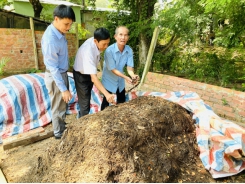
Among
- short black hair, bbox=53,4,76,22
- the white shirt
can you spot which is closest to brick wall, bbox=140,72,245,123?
the white shirt

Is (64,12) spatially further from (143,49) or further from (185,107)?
(143,49)

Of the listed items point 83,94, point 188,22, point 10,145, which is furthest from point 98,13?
point 10,145

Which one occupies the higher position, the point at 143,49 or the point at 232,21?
the point at 232,21

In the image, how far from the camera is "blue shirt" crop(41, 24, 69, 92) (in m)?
2.50

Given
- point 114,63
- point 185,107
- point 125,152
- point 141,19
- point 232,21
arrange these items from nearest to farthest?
point 125,152
point 185,107
point 114,63
point 232,21
point 141,19

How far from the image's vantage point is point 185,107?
2.81 m

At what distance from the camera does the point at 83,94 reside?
2.93 meters

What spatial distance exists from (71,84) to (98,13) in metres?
4.04

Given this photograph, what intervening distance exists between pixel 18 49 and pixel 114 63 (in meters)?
4.89

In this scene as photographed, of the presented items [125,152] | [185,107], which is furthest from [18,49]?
[125,152]

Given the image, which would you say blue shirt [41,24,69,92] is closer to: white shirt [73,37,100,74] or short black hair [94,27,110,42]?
white shirt [73,37,100,74]

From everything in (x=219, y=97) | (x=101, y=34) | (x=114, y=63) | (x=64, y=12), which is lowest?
(x=219, y=97)

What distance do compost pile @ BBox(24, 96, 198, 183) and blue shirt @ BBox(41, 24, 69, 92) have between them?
687mm

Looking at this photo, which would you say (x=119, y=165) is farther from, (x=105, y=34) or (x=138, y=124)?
(x=105, y=34)
